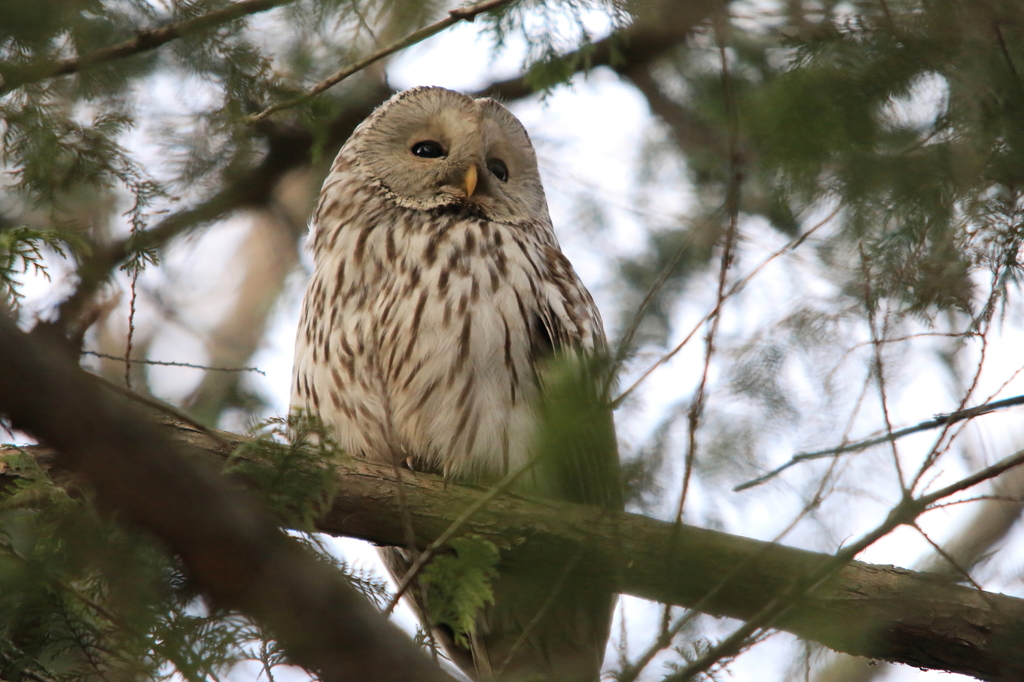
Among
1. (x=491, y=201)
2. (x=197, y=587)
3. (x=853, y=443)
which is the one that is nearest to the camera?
(x=197, y=587)

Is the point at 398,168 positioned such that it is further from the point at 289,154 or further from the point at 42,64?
the point at 42,64

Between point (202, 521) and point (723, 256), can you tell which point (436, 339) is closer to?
point (723, 256)

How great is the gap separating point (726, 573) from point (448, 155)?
328 cm

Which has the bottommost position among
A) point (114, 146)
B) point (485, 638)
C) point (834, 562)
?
point (834, 562)

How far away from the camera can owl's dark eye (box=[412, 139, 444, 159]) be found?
5.27 m

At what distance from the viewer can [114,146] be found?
3.51 m

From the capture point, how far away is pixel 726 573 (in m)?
2.53

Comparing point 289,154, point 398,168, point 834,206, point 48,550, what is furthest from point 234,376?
point 834,206

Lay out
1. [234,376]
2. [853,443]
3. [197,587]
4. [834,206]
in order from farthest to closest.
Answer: [234,376]
[834,206]
[853,443]
[197,587]

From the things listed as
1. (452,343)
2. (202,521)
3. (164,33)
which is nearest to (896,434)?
(202,521)

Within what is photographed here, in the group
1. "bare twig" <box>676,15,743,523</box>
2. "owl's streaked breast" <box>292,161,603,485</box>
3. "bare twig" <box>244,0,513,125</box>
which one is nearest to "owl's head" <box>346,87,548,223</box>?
"owl's streaked breast" <box>292,161,603,485</box>

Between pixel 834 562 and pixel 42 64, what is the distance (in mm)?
2417

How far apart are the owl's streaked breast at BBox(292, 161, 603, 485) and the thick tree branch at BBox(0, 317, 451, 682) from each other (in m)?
2.02

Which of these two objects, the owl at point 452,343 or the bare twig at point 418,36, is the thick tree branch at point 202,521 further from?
the bare twig at point 418,36
